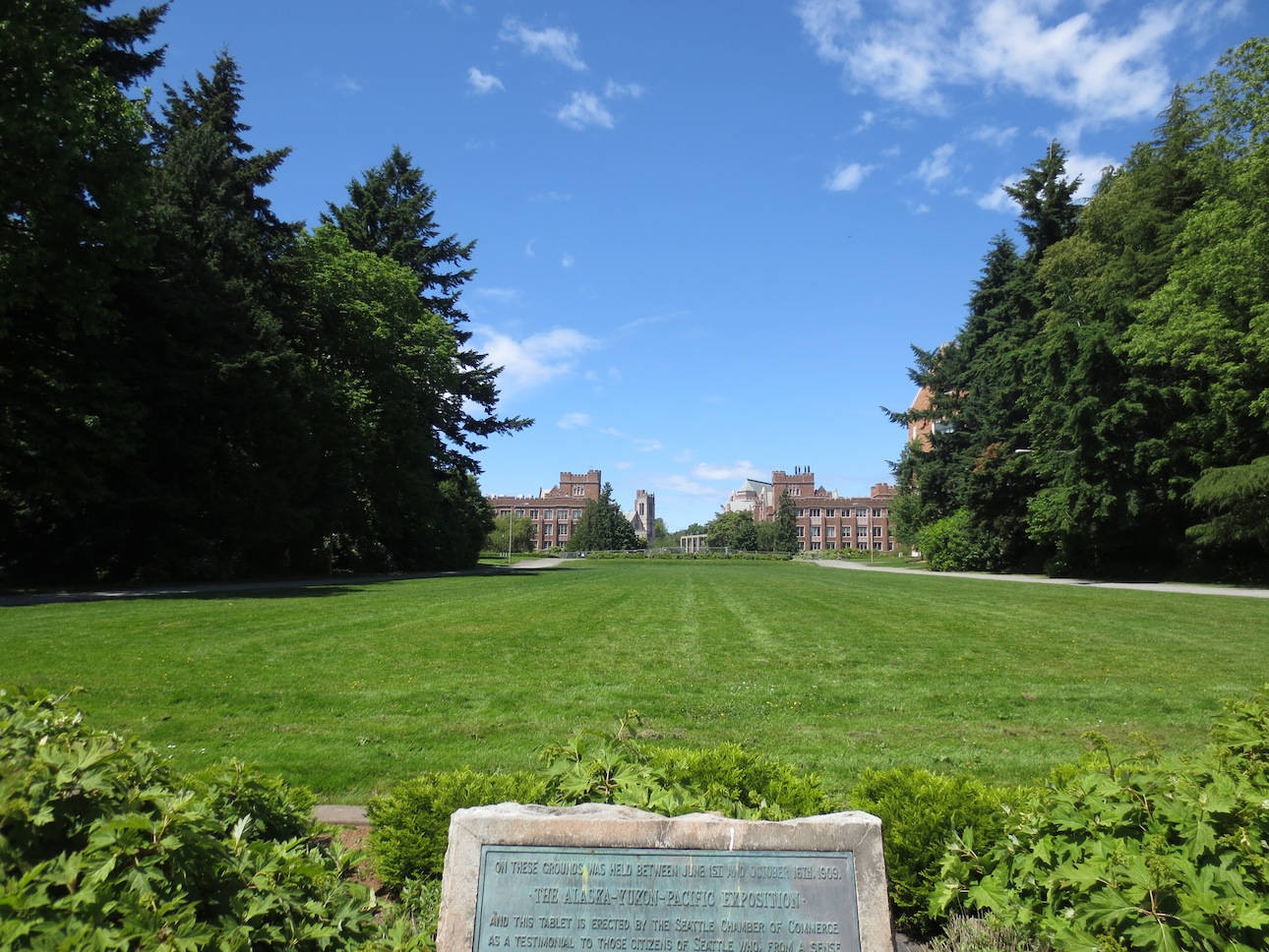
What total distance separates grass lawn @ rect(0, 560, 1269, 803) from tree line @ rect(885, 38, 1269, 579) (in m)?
14.7

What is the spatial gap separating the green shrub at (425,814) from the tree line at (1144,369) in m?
28.8

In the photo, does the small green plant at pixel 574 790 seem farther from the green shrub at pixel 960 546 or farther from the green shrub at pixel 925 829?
the green shrub at pixel 960 546

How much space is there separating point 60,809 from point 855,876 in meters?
2.60

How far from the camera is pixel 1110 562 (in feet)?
113

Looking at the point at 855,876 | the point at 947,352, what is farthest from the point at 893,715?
the point at 947,352

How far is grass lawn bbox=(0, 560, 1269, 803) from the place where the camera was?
5895 mm

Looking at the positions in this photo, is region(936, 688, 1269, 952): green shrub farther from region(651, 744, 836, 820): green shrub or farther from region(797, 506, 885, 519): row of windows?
region(797, 506, 885, 519): row of windows

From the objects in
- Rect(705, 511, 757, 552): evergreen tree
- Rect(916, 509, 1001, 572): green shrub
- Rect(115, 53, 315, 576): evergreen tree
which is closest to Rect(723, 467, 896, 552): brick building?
Rect(705, 511, 757, 552): evergreen tree

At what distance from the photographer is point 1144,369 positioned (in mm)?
32000

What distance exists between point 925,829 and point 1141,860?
105cm

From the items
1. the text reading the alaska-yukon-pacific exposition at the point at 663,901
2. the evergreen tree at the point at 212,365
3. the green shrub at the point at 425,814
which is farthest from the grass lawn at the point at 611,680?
the evergreen tree at the point at 212,365

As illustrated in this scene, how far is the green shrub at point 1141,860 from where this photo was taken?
2406 millimetres

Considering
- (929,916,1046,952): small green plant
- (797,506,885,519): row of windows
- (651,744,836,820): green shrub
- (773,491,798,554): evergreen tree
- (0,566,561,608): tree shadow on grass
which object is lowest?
(929,916,1046,952): small green plant

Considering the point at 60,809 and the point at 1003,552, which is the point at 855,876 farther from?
the point at 1003,552
